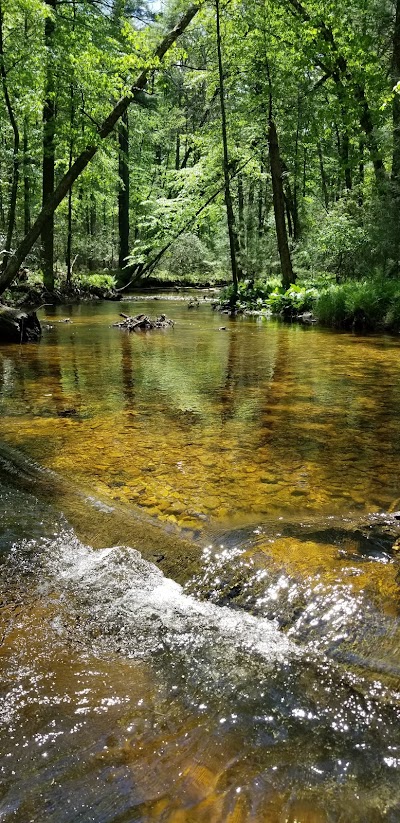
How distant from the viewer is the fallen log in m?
9.78

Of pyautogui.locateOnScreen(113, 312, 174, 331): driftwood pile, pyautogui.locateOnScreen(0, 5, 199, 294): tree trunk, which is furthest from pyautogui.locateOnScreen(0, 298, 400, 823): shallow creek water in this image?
pyautogui.locateOnScreen(0, 5, 199, 294): tree trunk

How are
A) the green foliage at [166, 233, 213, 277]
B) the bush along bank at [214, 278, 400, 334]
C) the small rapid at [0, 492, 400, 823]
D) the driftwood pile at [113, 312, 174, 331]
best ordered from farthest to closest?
the green foliage at [166, 233, 213, 277] → the driftwood pile at [113, 312, 174, 331] → the bush along bank at [214, 278, 400, 334] → the small rapid at [0, 492, 400, 823]

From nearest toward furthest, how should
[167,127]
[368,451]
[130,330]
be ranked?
[368,451] < [130,330] < [167,127]

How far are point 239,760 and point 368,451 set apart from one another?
2892 mm

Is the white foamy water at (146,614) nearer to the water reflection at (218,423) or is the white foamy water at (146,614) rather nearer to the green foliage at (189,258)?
the water reflection at (218,423)

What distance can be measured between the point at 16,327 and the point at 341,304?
306 inches

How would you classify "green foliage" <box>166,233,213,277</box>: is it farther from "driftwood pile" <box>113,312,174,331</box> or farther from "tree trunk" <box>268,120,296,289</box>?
"driftwood pile" <box>113,312,174,331</box>

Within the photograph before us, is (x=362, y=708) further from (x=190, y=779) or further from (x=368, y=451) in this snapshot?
(x=368, y=451)

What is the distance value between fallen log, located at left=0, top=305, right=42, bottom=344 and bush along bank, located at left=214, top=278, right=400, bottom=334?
7.40 meters

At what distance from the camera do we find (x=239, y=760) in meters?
1.45

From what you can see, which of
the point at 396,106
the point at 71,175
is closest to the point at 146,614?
the point at 71,175

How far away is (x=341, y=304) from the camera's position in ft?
40.7

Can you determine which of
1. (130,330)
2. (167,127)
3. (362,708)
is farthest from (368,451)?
(167,127)

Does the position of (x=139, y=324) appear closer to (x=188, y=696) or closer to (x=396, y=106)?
(x=396, y=106)
